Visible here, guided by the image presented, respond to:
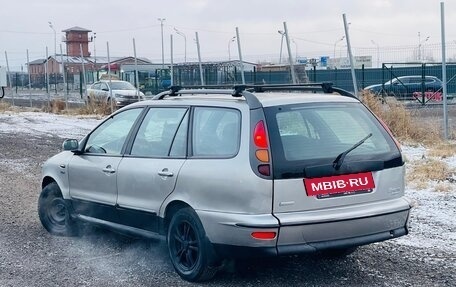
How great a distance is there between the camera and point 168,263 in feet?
21.9

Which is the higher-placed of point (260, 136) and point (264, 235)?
point (260, 136)

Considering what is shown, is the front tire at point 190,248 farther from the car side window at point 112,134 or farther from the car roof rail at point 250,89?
the car side window at point 112,134

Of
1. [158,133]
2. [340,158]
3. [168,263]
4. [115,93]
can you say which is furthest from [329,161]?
[115,93]

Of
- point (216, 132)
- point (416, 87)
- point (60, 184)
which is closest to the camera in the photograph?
point (216, 132)

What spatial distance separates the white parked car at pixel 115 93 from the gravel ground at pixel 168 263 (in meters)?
18.3

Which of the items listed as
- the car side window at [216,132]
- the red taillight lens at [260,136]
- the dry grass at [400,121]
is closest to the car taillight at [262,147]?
the red taillight lens at [260,136]

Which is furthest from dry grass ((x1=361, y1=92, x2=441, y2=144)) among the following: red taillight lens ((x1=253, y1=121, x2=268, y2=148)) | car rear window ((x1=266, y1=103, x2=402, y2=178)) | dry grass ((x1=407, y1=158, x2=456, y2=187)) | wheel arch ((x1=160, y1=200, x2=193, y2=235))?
red taillight lens ((x1=253, y1=121, x2=268, y2=148))

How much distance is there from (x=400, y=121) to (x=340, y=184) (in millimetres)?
10462

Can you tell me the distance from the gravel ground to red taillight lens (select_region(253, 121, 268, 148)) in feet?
4.00

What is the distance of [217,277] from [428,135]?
1025 cm

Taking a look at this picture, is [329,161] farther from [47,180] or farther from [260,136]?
[47,180]

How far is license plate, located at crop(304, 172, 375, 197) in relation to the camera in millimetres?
5543

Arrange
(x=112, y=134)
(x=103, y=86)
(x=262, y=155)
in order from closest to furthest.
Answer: (x=262, y=155)
(x=112, y=134)
(x=103, y=86)

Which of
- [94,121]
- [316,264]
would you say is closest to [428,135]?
[316,264]
